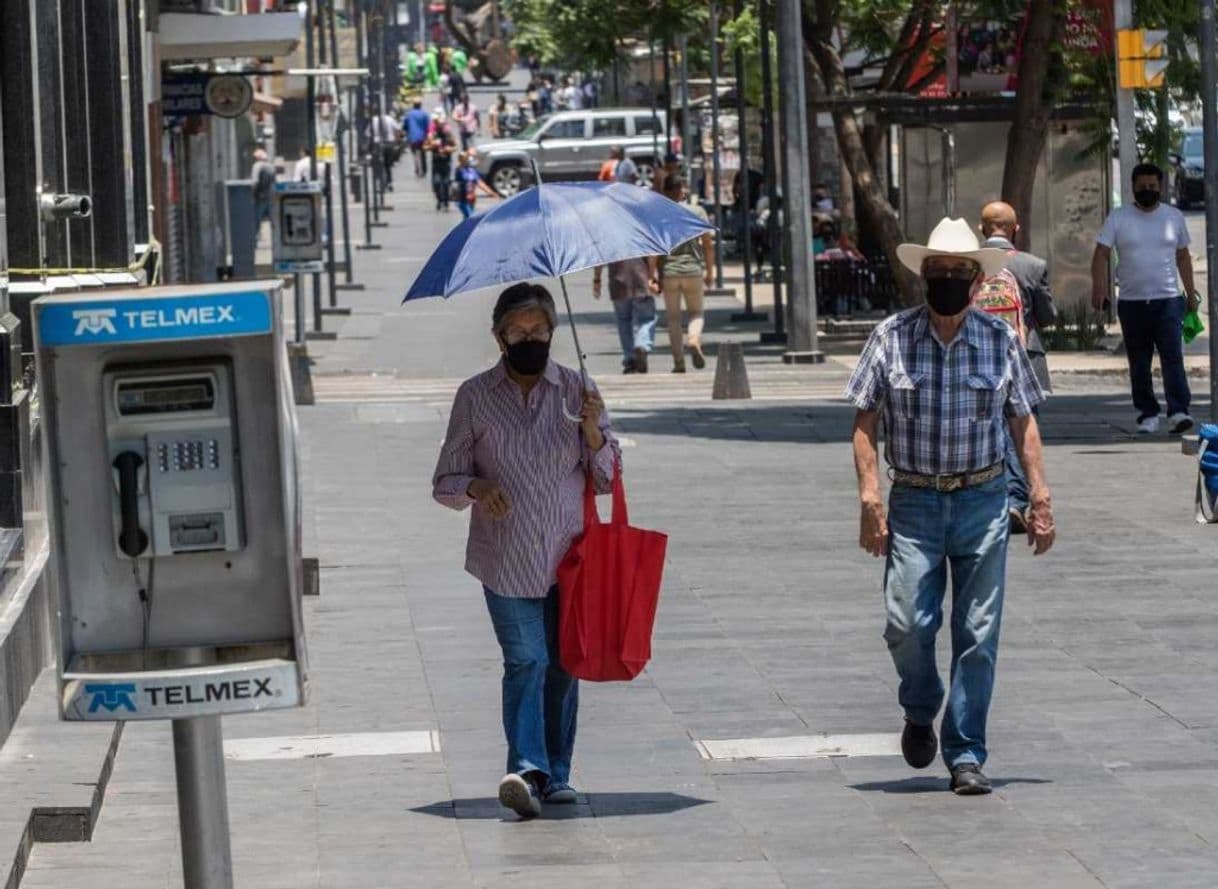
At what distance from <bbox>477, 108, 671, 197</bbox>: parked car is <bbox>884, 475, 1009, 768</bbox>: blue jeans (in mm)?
51024

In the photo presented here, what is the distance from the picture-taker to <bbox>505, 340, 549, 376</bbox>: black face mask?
Answer: 325 inches

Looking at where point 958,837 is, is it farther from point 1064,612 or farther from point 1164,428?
point 1164,428

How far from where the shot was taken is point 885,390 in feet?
28.4

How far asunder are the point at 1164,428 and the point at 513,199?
11848 millimetres

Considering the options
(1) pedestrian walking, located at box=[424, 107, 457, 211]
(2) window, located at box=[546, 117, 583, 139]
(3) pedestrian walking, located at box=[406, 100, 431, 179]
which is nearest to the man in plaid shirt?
(1) pedestrian walking, located at box=[424, 107, 457, 211]

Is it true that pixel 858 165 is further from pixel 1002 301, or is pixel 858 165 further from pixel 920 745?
pixel 920 745

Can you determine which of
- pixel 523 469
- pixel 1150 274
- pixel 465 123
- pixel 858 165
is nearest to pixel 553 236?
pixel 523 469

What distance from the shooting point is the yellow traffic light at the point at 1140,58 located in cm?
2128

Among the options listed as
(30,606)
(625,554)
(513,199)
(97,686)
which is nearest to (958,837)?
(625,554)

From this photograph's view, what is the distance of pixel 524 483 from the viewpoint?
8.35 meters

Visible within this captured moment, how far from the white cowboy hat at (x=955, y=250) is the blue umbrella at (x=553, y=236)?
2.26 feet

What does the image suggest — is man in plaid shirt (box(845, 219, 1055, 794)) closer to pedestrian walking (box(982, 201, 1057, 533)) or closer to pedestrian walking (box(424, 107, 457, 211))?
pedestrian walking (box(982, 201, 1057, 533))

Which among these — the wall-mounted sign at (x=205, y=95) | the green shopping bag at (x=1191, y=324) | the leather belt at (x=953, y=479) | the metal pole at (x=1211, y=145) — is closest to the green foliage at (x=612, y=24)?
the wall-mounted sign at (x=205, y=95)

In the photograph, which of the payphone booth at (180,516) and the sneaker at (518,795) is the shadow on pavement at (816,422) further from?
the payphone booth at (180,516)
